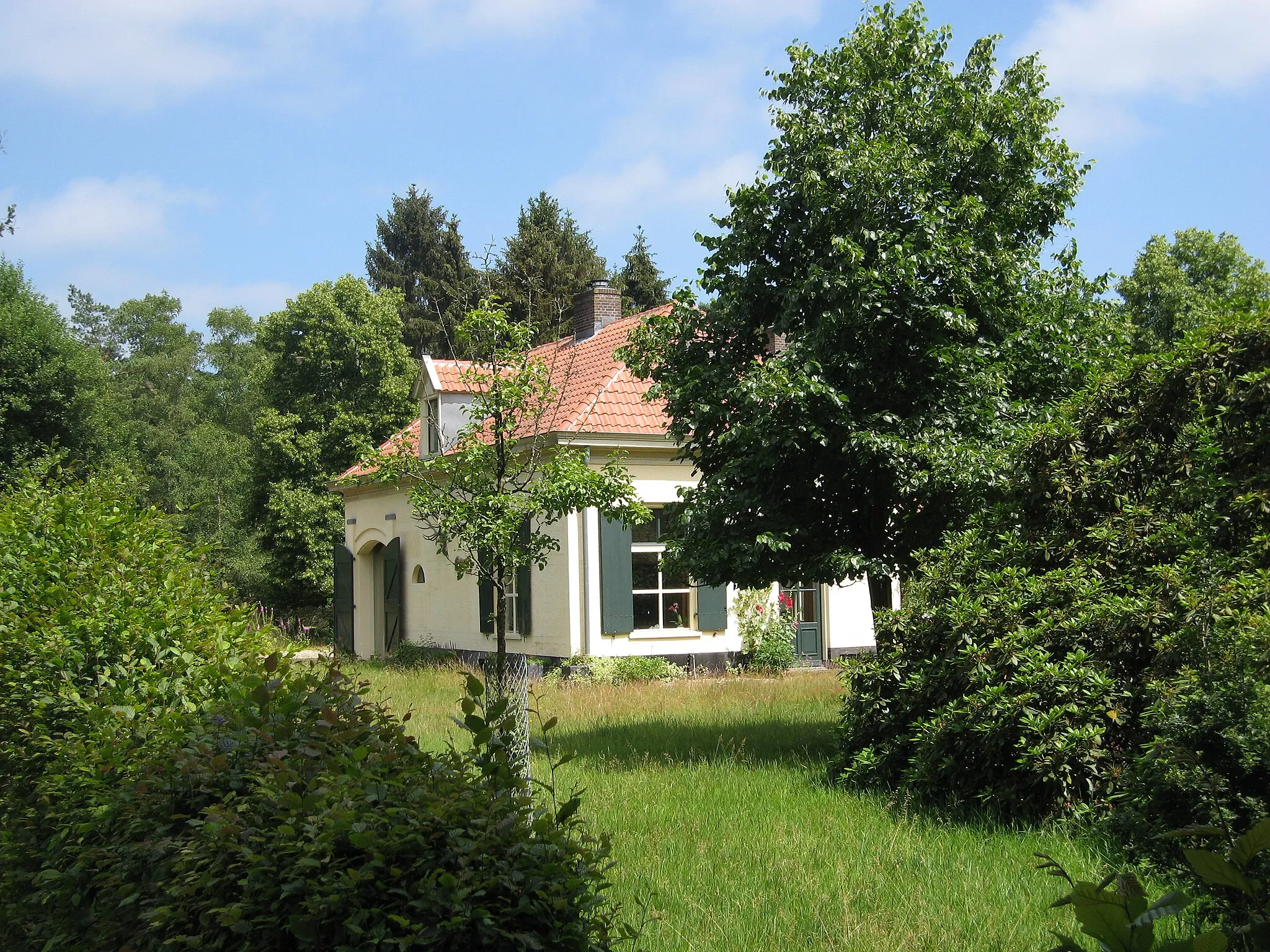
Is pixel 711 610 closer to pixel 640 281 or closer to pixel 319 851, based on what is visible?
pixel 319 851

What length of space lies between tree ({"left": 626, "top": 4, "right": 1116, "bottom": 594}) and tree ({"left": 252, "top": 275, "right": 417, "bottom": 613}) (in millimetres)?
21799

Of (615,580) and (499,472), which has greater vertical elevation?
(499,472)

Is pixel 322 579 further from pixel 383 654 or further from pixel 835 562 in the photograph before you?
pixel 835 562

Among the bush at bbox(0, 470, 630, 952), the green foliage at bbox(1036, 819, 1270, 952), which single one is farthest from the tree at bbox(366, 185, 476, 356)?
the green foliage at bbox(1036, 819, 1270, 952)

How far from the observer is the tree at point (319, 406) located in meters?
30.6

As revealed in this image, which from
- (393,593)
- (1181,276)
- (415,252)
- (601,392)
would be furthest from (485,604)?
(415,252)

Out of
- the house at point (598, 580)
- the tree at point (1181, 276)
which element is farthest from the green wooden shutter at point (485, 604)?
the tree at point (1181, 276)

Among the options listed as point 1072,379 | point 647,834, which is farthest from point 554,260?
point 647,834

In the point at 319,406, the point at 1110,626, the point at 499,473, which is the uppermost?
the point at 319,406

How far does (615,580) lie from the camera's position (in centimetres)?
1761

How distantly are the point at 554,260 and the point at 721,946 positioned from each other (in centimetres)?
3680

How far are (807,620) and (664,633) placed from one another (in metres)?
3.40

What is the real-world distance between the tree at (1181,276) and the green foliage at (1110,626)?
25899mm

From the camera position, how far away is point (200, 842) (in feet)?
10.1
